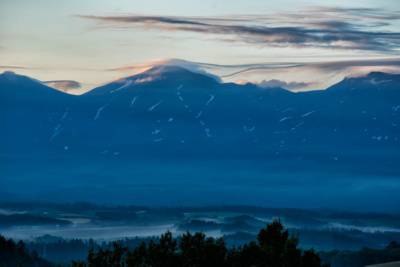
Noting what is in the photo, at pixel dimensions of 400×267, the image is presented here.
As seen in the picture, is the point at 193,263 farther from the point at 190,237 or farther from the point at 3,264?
the point at 3,264

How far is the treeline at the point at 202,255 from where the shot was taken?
62156mm

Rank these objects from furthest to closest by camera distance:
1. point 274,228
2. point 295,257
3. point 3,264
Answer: point 3,264
point 274,228
point 295,257

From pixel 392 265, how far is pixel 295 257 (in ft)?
55.8

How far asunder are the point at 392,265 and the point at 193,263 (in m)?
19.9

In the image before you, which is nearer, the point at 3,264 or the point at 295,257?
the point at 295,257

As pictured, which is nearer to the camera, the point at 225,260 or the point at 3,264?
the point at 225,260

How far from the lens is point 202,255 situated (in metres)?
62.2

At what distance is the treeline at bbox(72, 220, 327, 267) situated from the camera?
204 feet

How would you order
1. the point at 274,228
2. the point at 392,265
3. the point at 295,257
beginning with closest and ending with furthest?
the point at 295,257, the point at 274,228, the point at 392,265

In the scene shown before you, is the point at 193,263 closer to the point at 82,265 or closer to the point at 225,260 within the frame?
the point at 225,260

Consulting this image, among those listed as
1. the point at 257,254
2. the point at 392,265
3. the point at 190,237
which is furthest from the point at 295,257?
the point at 392,265

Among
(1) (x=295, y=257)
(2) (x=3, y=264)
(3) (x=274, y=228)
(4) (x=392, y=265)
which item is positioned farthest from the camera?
(2) (x=3, y=264)

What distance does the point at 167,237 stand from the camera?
64.0 m

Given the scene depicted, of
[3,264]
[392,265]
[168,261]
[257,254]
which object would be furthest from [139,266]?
[3,264]
